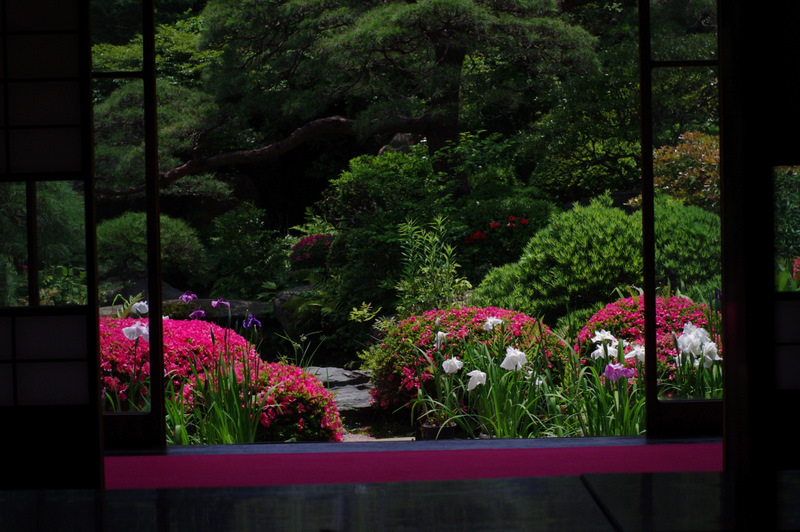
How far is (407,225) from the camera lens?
22.4ft

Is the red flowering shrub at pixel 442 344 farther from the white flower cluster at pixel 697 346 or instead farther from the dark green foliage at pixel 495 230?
the dark green foliage at pixel 495 230

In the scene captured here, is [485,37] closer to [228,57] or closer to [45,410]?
[228,57]

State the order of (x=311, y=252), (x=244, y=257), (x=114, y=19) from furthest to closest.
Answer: (x=114, y=19)
(x=244, y=257)
(x=311, y=252)

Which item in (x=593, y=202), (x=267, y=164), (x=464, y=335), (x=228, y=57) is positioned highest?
(x=228, y=57)

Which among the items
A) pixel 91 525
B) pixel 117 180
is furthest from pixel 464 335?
pixel 91 525

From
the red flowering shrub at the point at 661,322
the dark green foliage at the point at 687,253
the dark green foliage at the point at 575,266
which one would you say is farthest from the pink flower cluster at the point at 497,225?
the dark green foliage at the point at 687,253

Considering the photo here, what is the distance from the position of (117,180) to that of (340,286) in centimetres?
399

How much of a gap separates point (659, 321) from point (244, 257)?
22.3 ft

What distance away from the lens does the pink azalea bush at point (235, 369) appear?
327 centimetres

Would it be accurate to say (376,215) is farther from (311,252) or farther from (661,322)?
(661,322)

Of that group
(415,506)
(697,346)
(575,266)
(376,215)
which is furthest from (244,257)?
(415,506)

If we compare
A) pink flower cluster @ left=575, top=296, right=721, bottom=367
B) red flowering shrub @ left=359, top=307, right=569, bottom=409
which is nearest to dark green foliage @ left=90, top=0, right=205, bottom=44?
red flowering shrub @ left=359, top=307, right=569, bottom=409

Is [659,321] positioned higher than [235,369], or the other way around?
[659,321]

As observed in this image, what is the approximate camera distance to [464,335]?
4145mm
